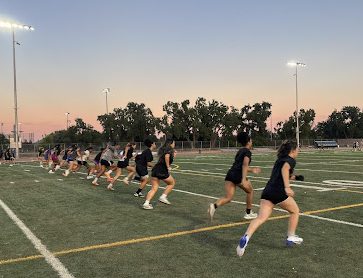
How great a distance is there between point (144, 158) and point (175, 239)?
14.1 ft

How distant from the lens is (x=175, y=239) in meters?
6.51

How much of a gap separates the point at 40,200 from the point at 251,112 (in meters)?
86.9

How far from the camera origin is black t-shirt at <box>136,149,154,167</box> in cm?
1052

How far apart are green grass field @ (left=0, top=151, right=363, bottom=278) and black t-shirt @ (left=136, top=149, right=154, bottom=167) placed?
963mm

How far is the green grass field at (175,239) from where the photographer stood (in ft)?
16.6

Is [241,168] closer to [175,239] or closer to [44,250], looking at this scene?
[175,239]

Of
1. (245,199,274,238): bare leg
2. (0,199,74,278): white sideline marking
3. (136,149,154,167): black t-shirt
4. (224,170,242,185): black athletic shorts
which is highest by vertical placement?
(136,149,154,167): black t-shirt

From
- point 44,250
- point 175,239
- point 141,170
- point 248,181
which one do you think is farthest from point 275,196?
point 141,170

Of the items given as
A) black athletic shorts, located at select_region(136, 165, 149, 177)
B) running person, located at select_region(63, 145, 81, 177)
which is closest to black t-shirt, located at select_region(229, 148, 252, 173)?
black athletic shorts, located at select_region(136, 165, 149, 177)

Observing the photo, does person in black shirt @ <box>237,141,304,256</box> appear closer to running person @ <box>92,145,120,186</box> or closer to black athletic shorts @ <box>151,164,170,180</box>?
black athletic shorts @ <box>151,164,170,180</box>

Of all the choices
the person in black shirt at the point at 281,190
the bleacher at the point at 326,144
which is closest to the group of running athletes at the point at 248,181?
the person in black shirt at the point at 281,190

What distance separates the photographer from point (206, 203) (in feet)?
33.2

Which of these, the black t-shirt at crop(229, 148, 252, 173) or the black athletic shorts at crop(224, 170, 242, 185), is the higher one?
the black t-shirt at crop(229, 148, 252, 173)

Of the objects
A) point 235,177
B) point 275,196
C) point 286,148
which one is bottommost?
point 275,196
